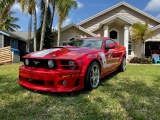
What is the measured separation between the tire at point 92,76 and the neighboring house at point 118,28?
13.0 m

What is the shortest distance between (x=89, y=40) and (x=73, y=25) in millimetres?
12540

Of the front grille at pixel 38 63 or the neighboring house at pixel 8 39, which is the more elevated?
the neighboring house at pixel 8 39

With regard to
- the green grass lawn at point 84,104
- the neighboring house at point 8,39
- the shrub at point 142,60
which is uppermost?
the neighboring house at point 8,39

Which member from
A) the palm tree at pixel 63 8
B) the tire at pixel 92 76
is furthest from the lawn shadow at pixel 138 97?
the palm tree at pixel 63 8

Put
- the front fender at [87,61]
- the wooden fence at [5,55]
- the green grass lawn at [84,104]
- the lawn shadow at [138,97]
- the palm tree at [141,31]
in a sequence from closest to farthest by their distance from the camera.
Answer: the green grass lawn at [84,104] < the lawn shadow at [138,97] < the front fender at [87,61] < the wooden fence at [5,55] < the palm tree at [141,31]

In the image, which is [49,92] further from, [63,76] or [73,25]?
[73,25]

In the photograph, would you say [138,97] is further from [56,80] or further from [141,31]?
[141,31]

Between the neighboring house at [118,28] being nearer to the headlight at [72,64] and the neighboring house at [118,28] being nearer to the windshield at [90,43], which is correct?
the windshield at [90,43]

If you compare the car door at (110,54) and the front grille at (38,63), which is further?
the car door at (110,54)

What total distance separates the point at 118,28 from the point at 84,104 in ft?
53.3

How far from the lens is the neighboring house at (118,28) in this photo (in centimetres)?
1780

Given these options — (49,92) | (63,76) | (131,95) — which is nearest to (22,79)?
(49,92)

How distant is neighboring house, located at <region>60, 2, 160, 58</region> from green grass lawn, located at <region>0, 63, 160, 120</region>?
13367 mm

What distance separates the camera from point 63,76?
411cm
